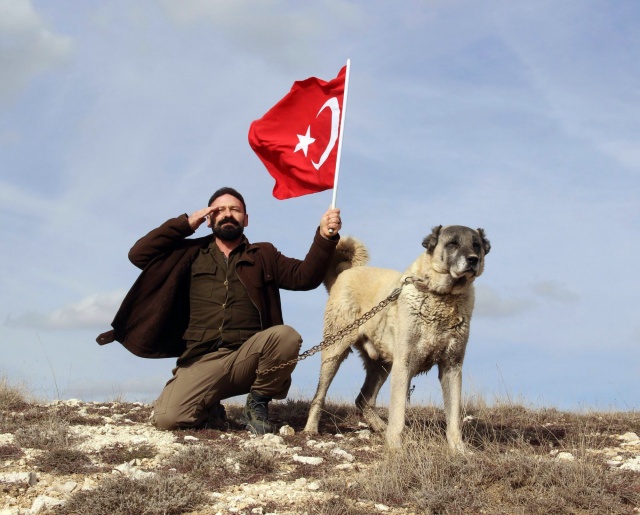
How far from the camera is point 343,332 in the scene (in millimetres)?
8383

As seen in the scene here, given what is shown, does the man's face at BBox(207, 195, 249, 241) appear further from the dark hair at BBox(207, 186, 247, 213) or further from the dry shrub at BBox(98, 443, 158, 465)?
the dry shrub at BBox(98, 443, 158, 465)

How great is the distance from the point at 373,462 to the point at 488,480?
3.92ft

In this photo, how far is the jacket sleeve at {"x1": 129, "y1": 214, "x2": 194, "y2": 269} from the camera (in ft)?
28.4

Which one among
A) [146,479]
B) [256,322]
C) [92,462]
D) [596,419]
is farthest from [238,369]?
[596,419]

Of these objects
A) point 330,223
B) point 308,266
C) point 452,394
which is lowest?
point 452,394

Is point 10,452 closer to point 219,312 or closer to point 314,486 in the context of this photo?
point 219,312

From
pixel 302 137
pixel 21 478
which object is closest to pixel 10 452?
pixel 21 478

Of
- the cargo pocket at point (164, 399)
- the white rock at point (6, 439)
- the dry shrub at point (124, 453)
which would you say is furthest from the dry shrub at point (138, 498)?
the cargo pocket at point (164, 399)

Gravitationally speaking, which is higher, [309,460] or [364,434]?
[364,434]

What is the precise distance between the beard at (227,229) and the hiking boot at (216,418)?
201cm

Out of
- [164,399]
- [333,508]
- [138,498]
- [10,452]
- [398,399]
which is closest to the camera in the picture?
[333,508]

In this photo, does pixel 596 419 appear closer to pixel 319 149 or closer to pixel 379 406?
pixel 379 406

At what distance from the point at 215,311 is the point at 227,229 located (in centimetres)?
101

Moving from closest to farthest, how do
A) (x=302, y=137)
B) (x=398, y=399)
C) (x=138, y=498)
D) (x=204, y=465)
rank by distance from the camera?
(x=138, y=498) → (x=204, y=465) → (x=398, y=399) → (x=302, y=137)
